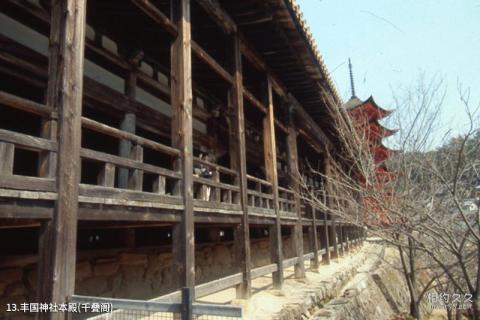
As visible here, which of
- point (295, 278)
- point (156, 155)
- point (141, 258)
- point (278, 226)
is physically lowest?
point (295, 278)

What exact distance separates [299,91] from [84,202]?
23.6 ft

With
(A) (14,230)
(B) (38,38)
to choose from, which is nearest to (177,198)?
(A) (14,230)

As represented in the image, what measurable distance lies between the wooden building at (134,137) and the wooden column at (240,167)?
21 millimetres

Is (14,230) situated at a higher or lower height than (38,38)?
lower

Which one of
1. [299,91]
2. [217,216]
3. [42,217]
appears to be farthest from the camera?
[299,91]

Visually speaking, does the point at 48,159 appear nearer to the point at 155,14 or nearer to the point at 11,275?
the point at 11,275

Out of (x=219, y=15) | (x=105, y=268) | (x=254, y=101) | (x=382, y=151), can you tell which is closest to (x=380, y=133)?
(x=382, y=151)

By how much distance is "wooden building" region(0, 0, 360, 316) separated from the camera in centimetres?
290

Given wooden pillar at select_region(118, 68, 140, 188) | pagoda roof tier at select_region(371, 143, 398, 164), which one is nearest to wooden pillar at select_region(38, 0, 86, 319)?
wooden pillar at select_region(118, 68, 140, 188)

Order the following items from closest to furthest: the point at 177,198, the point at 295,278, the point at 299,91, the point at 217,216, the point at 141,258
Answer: the point at 177,198
the point at 217,216
the point at 141,258
the point at 295,278
the point at 299,91

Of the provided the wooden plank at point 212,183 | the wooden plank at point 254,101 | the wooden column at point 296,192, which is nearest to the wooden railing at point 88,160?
the wooden plank at point 212,183

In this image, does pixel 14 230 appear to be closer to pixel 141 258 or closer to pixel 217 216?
pixel 141 258

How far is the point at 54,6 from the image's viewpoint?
128 inches

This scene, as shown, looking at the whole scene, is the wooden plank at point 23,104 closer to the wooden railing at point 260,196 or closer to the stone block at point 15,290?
the stone block at point 15,290
